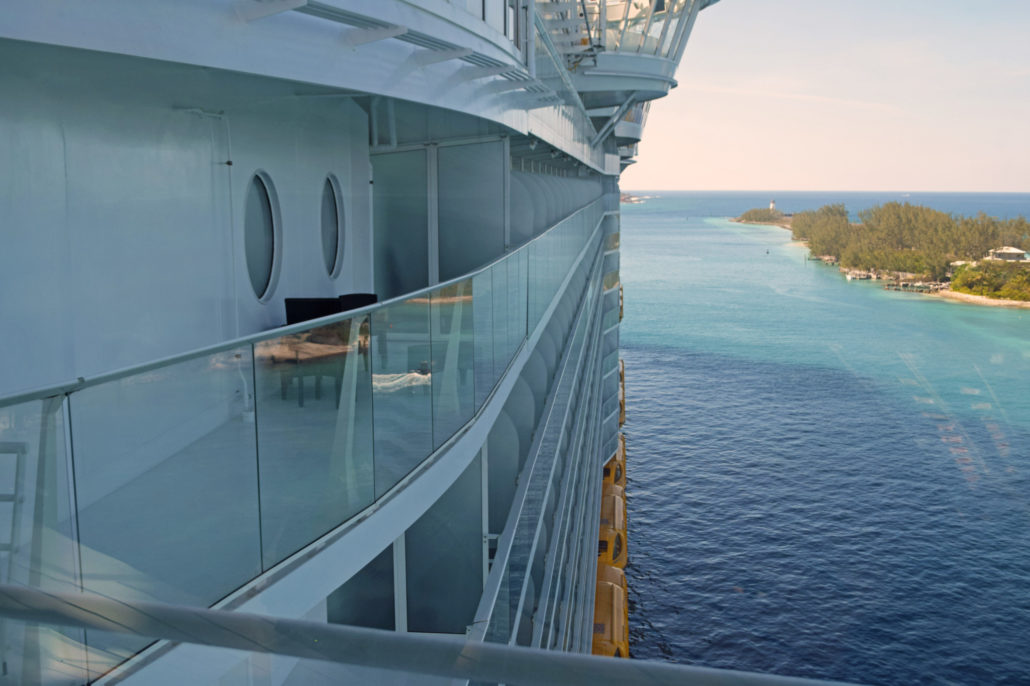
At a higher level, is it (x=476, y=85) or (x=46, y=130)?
(x=476, y=85)

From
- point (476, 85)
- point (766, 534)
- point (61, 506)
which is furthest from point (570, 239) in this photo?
point (766, 534)

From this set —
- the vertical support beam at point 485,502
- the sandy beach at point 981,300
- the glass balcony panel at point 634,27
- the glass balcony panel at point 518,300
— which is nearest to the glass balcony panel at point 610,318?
the glass balcony panel at point 634,27

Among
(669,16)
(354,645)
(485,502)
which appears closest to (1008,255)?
(669,16)

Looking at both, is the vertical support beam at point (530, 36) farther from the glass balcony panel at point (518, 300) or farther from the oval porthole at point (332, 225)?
the oval porthole at point (332, 225)

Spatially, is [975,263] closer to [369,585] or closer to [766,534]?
[766,534]

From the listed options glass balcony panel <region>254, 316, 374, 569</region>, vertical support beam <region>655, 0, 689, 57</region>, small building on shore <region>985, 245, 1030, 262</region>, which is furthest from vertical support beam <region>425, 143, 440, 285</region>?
Answer: small building on shore <region>985, 245, 1030, 262</region>
